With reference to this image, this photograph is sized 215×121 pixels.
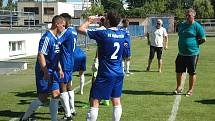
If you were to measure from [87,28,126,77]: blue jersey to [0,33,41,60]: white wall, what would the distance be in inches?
719

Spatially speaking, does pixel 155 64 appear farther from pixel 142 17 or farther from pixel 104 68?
pixel 142 17

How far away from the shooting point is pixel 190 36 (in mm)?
11953

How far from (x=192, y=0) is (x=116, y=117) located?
383ft

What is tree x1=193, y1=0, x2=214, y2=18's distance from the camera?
347 feet

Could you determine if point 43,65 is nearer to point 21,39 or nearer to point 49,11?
point 21,39

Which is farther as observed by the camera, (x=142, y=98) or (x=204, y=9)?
(x=204, y=9)

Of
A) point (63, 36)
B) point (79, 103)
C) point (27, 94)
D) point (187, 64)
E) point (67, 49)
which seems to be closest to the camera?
point (63, 36)

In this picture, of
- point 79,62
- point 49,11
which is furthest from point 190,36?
point 49,11

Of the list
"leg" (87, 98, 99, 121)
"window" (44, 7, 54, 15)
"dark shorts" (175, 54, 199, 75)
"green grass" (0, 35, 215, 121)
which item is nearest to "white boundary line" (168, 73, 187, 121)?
"green grass" (0, 35, 215, 121)

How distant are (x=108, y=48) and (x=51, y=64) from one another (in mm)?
1320

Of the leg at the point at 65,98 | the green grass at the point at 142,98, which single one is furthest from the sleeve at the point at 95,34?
the green grass at the point at 142,98

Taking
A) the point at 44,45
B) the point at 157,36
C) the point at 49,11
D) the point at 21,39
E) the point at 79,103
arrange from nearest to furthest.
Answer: the point at 44,45 < the point at 79,103 < the point at 157,36 < the point at 21,39 < the point at 49,11

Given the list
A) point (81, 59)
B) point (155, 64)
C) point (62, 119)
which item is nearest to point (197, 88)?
point (81, 59)

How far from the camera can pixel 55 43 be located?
7941 mm
